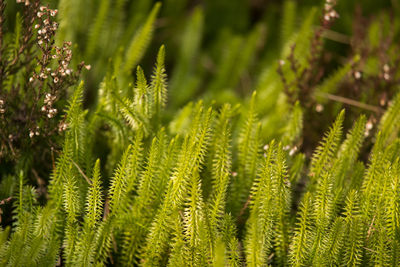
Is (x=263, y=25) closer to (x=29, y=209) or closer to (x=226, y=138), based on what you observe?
(x=226, y=138)

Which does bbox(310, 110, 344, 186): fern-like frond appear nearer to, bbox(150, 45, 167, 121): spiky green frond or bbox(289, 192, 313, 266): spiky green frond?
bbox(289, 192, 313, 266): spiky green frond

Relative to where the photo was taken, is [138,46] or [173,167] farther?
[138,46]

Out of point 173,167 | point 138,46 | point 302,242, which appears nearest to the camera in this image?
point 302,242

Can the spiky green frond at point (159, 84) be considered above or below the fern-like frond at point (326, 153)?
above

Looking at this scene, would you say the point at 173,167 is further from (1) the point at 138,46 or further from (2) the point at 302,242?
(1) the point at 138,46

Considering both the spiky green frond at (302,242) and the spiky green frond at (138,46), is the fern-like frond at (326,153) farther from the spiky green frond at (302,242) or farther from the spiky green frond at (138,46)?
the spiky green frond at (138,46)

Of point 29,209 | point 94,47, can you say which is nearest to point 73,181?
point 29,209

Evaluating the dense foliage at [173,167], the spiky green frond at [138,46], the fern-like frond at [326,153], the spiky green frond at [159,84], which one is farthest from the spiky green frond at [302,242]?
the spiky green frond at [138,46]

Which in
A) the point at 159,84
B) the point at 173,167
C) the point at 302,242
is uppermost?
the point at 159,84

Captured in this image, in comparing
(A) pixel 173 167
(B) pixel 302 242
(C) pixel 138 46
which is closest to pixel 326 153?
(B) pixel 302 242
